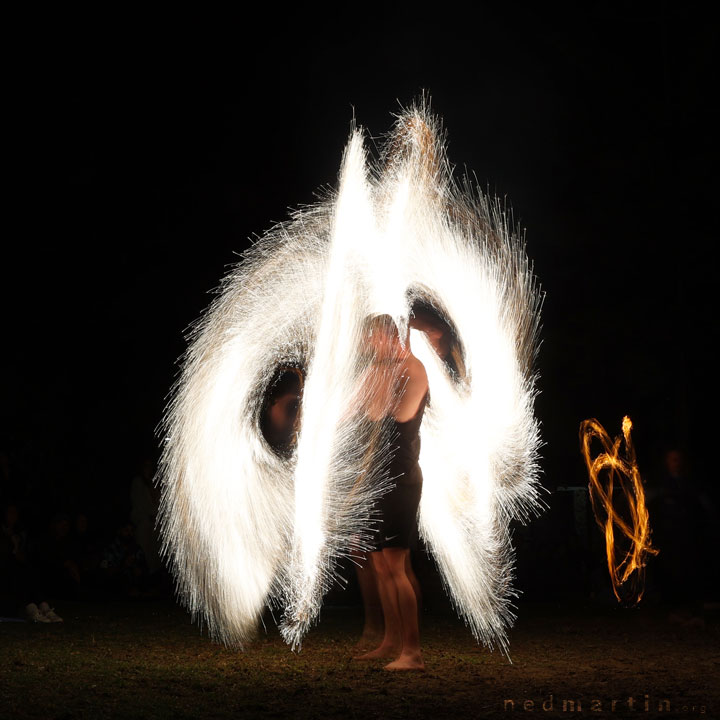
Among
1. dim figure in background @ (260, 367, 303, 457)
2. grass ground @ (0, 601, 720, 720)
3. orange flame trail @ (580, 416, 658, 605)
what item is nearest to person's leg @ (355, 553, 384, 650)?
grass ground @ (0, 601, 720, 720)

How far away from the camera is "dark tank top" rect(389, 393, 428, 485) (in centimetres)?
743

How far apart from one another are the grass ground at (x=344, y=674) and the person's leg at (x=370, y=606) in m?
0.20

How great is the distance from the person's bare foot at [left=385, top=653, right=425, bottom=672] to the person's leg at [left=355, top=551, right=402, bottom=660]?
0.26 metres

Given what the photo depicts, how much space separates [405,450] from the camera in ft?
24.4

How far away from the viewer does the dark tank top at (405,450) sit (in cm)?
743

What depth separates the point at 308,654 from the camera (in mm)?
8102

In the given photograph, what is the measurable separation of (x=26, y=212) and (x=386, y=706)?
40.0ft

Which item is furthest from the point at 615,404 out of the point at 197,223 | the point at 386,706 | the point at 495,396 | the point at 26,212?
the point at 386,706

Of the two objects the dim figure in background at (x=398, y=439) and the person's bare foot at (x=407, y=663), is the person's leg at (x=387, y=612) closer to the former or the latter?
the dim figure in background at (x=398, y=439)

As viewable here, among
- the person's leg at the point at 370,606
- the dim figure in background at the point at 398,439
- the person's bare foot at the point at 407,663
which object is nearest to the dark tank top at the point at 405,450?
the dim figure in background at the point at 398,439

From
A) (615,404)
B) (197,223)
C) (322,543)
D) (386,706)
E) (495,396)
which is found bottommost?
(386,706)

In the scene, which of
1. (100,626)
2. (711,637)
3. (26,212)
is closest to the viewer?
(711,637)

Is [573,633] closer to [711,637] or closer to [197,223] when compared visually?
[711,637]

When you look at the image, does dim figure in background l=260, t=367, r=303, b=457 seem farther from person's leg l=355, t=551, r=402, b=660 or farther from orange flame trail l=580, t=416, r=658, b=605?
orange flame trail l=580, t=416, r=658, b=605
